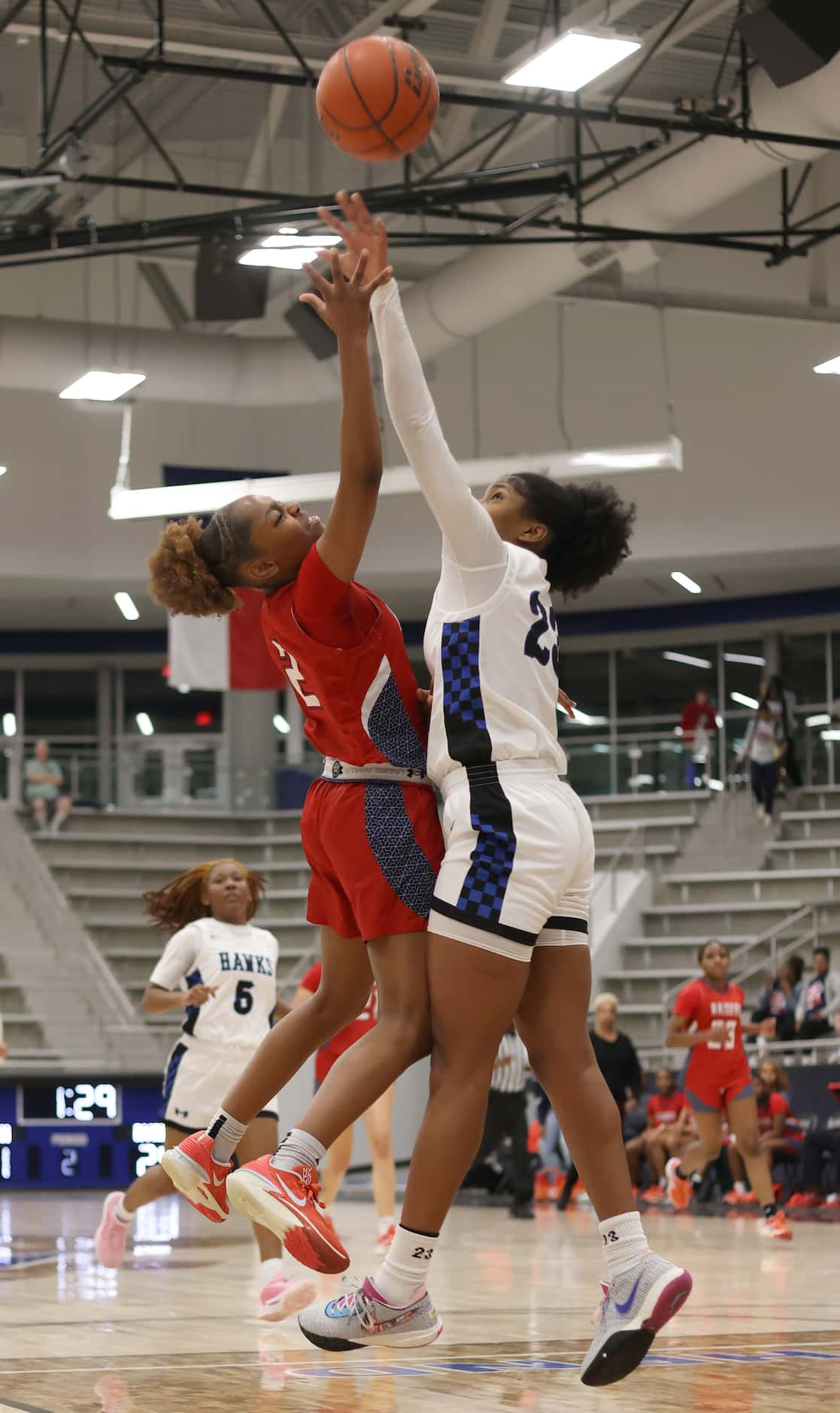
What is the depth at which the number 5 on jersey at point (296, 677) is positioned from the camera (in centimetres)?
436

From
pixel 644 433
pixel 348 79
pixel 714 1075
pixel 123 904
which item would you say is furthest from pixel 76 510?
pixel 348 79

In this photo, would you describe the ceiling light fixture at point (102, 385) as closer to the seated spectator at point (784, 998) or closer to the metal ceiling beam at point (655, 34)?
the metal ceiling beam at point (655, 34)

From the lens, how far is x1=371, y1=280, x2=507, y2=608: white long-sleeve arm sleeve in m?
4.04

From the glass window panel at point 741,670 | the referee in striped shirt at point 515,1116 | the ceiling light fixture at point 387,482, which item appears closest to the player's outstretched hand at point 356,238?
the referee in striped shirt at point 515,1116

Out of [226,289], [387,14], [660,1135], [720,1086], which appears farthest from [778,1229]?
[226,289]

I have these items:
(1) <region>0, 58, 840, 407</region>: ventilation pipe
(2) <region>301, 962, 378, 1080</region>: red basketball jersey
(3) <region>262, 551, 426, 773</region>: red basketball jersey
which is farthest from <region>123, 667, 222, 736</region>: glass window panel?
(3) <region>262, 551, 426, 773</region>: red basketball jersey

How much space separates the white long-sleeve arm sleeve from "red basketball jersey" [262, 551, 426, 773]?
255 millimetres

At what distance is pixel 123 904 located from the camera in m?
23.1

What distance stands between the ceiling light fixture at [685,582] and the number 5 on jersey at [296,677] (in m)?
19.0

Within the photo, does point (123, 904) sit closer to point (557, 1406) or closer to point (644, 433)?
point (644, 433)

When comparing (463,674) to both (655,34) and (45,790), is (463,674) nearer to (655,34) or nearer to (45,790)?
(655,34)

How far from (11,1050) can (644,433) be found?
1024cm

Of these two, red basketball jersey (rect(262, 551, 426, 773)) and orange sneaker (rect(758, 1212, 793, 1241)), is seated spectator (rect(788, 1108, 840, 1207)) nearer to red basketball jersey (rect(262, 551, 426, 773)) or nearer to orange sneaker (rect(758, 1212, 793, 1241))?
orange sneaker (rect(758, 1212, 793, 1241))

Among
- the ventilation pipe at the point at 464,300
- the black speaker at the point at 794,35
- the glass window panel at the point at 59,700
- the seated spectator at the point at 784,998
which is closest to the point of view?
the black speaker at the point at 794,35
